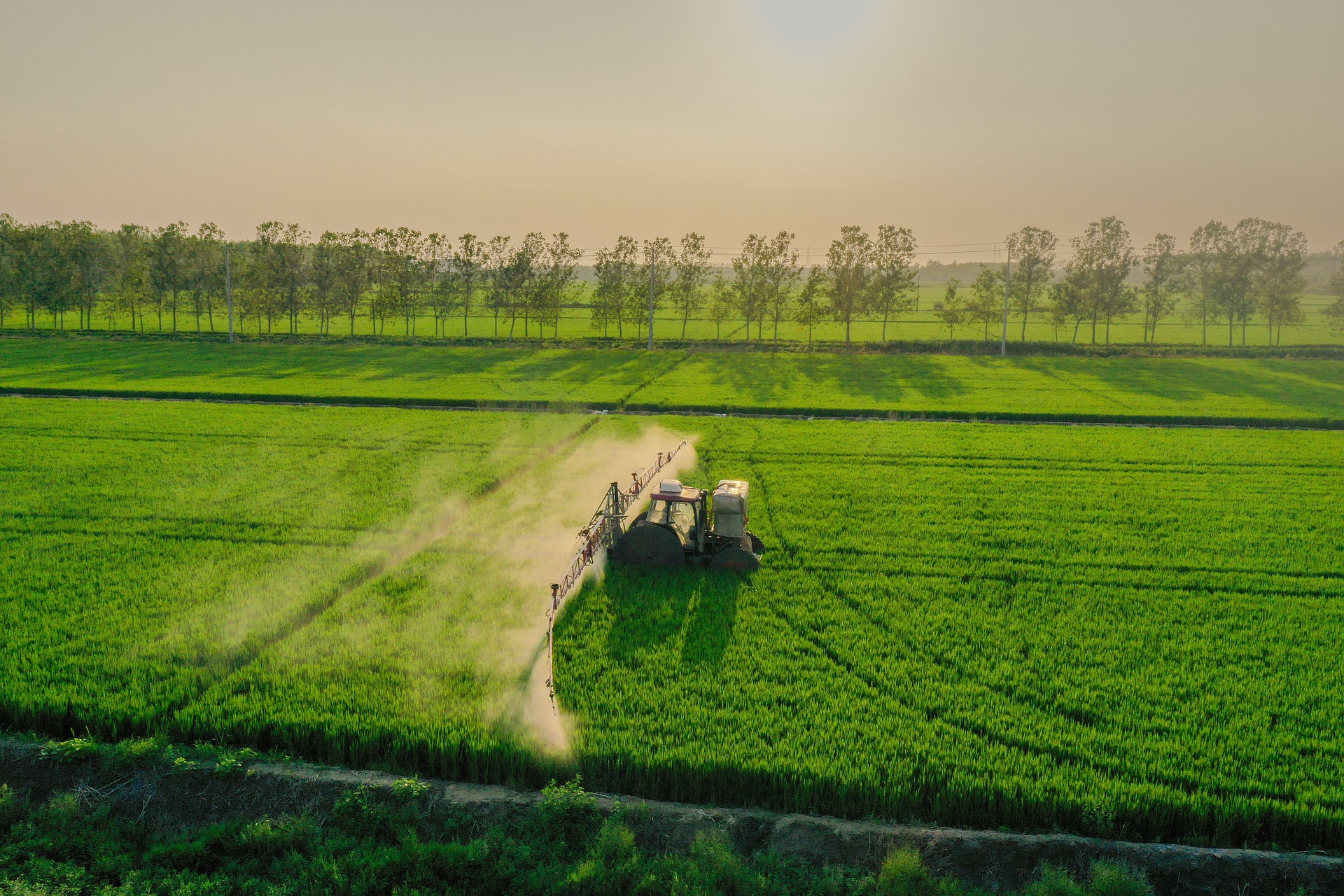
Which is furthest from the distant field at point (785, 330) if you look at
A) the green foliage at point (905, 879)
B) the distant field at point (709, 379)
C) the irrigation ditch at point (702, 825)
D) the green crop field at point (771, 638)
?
the green foliage at point (905, 879)

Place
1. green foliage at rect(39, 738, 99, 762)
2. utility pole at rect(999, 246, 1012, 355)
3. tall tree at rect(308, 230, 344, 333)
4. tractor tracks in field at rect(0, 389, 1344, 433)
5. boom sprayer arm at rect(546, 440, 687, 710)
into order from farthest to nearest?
tall tree at rect(308, 230, 344, 333) < utility pole at rect(999, 246, 1012, 355) < tractor tracks in field at rect(0, 389, 1344, 433) < boom sprayer arm at rect(546, 440, 687, 710) < green foliage at rect(39, 738, 99, 762)

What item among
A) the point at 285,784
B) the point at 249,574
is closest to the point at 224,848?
the point at 285,784

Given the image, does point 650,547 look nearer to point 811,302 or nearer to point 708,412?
point 708,412

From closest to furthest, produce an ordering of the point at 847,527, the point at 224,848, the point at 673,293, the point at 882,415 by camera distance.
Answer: the point at 224,848 → the point at 847,527 → the point at 882,415 → the point at 673,293

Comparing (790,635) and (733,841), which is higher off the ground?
(790,635)

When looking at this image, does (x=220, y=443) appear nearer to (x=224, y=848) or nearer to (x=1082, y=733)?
(x=224, y=848)

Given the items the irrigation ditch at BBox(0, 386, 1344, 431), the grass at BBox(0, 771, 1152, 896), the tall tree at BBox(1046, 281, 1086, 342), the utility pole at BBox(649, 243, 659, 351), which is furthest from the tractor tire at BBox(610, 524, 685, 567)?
the tall tree at BBox(1046, 281, 1086, 342)

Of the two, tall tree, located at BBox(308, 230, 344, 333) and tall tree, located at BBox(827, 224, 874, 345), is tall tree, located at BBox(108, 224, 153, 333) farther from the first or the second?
tall tree, located at BBox(827, 224, 874, 345)
